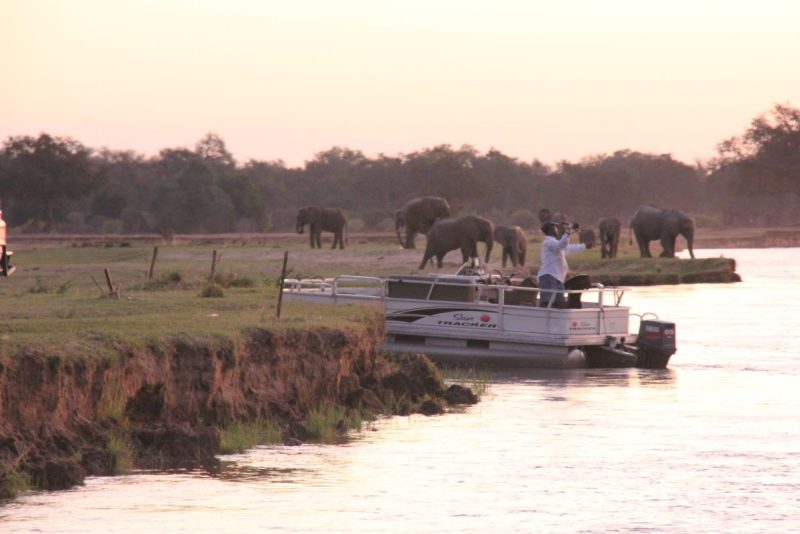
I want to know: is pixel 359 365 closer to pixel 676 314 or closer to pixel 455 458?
pixel 455 458

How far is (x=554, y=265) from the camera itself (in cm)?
2616

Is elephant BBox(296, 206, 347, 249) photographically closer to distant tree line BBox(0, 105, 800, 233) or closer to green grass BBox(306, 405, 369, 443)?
distant tree line BBox(0, 105, 800, 233)

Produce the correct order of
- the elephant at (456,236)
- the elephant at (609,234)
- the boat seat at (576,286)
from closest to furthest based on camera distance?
the boat seat at (576,286) < the elephant at (456,236) < the elephant at (609,234)

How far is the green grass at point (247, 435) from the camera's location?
18.6m

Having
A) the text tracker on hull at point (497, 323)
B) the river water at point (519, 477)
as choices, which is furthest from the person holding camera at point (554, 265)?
the river water at point (519, 477)

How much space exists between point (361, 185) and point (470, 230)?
90781 millimetres

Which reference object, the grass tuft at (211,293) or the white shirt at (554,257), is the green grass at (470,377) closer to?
the white shirt at (554,257)

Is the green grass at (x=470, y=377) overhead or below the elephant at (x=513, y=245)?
below

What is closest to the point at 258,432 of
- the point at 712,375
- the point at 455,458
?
the point at 455,458

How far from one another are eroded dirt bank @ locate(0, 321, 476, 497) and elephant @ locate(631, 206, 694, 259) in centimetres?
4440

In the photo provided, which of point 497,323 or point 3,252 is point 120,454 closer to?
point 3,252

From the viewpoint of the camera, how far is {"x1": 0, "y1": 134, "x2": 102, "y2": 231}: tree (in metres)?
95.2

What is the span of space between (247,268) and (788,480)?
33.7 meters

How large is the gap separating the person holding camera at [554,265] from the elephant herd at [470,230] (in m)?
19.6
